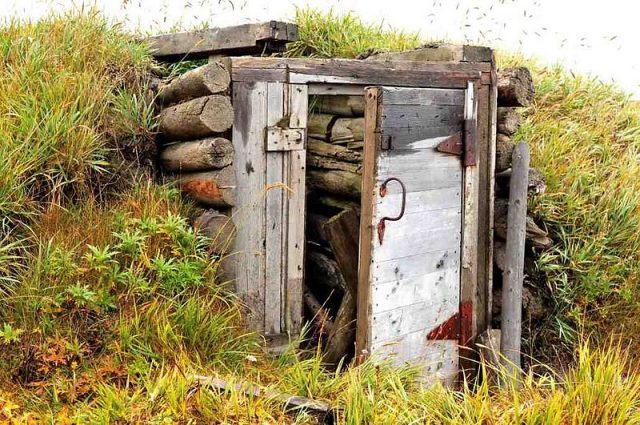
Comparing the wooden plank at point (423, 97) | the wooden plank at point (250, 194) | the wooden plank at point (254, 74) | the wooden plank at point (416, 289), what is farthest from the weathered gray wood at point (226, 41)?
the wooden plank at point (416, 289)

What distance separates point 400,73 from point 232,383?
2.87m

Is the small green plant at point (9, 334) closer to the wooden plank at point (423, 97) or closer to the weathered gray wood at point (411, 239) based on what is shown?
the weathered gray wood at point (411, 239)

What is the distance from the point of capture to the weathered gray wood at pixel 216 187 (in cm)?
555

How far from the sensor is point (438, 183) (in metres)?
5.97

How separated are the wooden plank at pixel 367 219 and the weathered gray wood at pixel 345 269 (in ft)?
1.74

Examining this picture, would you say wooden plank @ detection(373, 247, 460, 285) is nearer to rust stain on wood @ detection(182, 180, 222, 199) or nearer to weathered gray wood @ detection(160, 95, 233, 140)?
rust stain on wood @ detection(182, 180, 222, 199)

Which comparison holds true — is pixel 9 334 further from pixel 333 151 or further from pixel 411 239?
pixel 333 151

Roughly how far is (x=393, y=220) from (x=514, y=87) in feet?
6.18

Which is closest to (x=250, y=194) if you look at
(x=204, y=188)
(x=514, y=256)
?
(x=204, y=188)

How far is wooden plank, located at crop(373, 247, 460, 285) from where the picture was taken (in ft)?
18.0

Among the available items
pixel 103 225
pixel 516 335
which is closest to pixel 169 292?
pixel 103 225

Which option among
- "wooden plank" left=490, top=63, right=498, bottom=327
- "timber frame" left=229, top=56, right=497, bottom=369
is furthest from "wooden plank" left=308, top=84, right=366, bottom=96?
"wooden plank" left=490, top=63, right=498, bottom=327

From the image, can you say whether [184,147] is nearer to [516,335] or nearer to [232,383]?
[232,383]

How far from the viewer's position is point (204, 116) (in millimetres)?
5453
